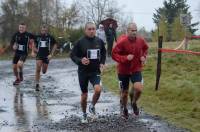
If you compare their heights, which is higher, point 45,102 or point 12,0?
point 12,0

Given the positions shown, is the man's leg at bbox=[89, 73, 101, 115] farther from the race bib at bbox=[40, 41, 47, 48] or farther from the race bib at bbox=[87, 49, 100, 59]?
the race bib at bbox=[40, 41, 47, 48]

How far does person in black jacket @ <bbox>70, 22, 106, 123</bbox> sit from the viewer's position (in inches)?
392

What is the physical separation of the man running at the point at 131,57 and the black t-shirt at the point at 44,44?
221 inches

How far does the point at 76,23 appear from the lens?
141 feet

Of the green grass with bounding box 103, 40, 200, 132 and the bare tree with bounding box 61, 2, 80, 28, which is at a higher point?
the bare tree with bounding box 61, 2, 80, 28

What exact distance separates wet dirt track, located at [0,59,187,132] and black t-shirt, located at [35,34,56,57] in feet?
3.52

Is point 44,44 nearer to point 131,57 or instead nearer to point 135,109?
point 135,109

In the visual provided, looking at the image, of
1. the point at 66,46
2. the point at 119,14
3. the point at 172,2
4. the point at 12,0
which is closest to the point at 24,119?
the point at 66,46

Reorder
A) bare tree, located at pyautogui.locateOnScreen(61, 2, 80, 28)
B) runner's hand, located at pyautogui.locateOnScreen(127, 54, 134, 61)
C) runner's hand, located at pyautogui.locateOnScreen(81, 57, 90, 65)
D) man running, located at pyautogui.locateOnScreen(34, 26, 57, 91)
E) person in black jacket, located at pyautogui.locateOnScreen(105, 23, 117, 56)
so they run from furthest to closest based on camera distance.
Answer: bare tree, located at pyautogui.locateOnScreen(61, 2, 80, 28) < person in black jacket, located at pyautogui.locateOnScreen(105, 23, 117, 56) < man running, located at pyautogui.locateOnScreen(34, 26, 57, 91) < runner's hand, located at pyautogui.locateOnScreen(127, 54, 134, 61) < runner's hand, located at pyautogui.locateOnScreen(81, 57, 90, 65)

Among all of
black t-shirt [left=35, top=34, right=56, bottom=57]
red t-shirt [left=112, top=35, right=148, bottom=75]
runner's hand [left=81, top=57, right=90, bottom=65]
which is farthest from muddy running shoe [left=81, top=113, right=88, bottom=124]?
black t-shirt [left=35, top=34, right=56, bottom=57]

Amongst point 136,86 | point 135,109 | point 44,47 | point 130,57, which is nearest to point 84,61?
point 130,57

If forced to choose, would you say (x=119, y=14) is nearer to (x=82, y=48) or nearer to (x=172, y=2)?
(x=172, y=2)

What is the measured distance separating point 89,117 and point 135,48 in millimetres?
1609

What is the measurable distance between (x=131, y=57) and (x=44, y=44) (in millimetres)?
6139
